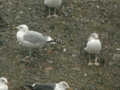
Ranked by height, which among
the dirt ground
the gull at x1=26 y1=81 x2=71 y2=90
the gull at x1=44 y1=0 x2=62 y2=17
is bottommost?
the gull at x1=26 y1=81 x2=71 y2=90

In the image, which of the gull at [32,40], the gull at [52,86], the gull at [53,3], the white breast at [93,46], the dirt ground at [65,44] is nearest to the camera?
the gull at [52,86]

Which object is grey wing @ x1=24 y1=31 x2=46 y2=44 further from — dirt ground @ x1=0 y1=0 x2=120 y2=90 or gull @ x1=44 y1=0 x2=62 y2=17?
gull @ x1=44 y1=0 x2=62 y2=17

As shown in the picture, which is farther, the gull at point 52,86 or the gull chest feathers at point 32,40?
the gull chest feathers at point 32,40

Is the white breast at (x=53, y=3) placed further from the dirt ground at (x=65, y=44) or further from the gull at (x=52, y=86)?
the gull at (x=52, y=86)

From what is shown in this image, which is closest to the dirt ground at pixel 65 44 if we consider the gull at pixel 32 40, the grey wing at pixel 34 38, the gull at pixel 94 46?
the gull at pixel 94 46

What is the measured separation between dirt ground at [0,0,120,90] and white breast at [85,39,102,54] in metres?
0.31

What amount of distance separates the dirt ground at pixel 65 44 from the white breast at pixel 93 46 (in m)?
0.31

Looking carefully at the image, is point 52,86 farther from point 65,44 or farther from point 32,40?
point 65,44

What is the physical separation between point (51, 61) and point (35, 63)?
42 cm

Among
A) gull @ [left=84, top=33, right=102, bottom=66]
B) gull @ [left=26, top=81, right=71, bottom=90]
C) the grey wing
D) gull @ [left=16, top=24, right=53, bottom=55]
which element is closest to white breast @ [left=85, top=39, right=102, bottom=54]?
gull @ [left=84, top=33, right=102, bottom=66]

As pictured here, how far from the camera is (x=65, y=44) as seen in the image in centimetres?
934

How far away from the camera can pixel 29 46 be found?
8375mm

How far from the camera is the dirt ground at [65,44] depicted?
8008 millimetres

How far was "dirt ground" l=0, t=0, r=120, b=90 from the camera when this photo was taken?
26.3 feet
